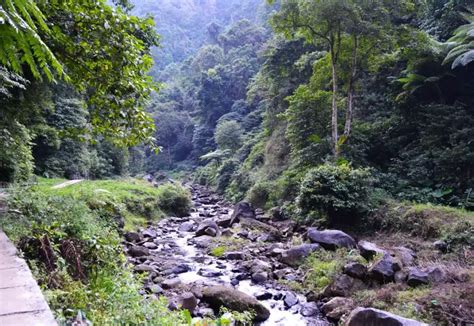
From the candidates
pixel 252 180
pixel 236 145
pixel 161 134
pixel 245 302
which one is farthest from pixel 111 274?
pixel 161 134

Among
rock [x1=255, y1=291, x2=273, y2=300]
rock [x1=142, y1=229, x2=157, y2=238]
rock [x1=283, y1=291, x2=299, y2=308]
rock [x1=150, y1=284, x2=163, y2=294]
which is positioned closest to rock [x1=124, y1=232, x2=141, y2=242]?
rock [x1=142, y1=229, x2=157, y2=238]

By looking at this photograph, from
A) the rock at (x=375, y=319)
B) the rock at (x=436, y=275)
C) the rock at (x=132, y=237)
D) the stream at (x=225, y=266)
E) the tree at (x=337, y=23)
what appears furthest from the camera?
the tree at (x=337, y=23)

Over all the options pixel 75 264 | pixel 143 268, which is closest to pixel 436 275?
pixel 75 264

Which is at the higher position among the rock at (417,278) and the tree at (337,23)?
the tree at (337,23)

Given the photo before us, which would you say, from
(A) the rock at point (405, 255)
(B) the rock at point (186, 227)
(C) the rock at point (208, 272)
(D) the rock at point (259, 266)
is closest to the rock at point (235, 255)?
(D) the rock at point (259, 266)

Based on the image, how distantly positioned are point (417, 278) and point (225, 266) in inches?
199

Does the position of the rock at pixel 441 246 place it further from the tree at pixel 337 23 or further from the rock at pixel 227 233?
the rock at pixel 227 233

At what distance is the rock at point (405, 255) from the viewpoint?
749 cm

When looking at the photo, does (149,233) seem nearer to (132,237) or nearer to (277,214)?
(132,237)

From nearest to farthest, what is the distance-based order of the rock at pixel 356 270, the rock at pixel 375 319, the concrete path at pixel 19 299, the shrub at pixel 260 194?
the concrete path at pixel 19 299 < the rock at pixel 375 319 < the rock at pixel 356 270 < the shrub at pixel 260 194

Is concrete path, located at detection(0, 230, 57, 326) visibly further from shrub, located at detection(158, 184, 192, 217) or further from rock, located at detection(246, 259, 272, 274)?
shrub, located at detection(158, 184, 192, 217)

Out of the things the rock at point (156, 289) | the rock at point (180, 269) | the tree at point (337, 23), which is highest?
the tree at point (337, 23)

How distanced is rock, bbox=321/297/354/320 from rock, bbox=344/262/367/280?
0.76 m

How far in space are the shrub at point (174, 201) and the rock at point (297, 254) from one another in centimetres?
992
